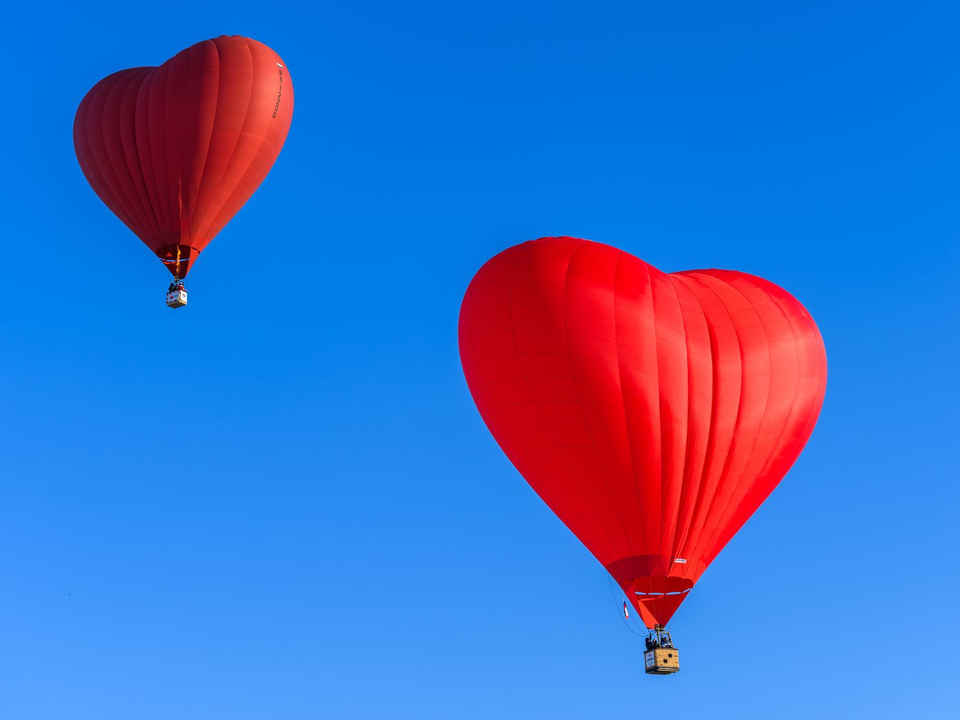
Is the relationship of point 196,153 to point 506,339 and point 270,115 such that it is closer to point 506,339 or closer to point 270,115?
point 270,115

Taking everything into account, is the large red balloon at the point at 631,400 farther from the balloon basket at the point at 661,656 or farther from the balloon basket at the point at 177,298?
the balloon basket at the point at 177,298

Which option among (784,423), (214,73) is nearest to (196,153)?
(214,73)

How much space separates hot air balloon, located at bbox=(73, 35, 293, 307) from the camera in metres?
35.4

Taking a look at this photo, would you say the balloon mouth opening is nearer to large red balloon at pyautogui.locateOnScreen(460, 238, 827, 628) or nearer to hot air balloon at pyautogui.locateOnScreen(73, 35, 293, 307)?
hot air balloon at pyautogui.locateOnScreen(73, 35, 293, 307)

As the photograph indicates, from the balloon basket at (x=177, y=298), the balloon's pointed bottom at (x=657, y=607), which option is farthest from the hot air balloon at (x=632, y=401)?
the balloon basket at (x=177, y=298)

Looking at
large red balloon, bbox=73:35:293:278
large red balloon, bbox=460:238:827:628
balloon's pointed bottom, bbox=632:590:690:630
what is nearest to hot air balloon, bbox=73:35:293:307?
large red balloon, bbox=73:35:293:278

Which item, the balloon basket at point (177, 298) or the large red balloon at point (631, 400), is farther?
the balloon basket at point (177, 298)

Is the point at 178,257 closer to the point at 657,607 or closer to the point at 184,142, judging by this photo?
the point at 184,142

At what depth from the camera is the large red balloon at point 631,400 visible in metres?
30.0

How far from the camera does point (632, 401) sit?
29984 mm

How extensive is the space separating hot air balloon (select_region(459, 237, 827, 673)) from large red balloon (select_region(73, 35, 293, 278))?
7.36 metres

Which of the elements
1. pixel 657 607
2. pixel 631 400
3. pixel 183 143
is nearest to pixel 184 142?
pixel 183 143

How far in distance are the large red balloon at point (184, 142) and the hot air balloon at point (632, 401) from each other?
7.36 meters

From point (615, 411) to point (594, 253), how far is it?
324 cm
